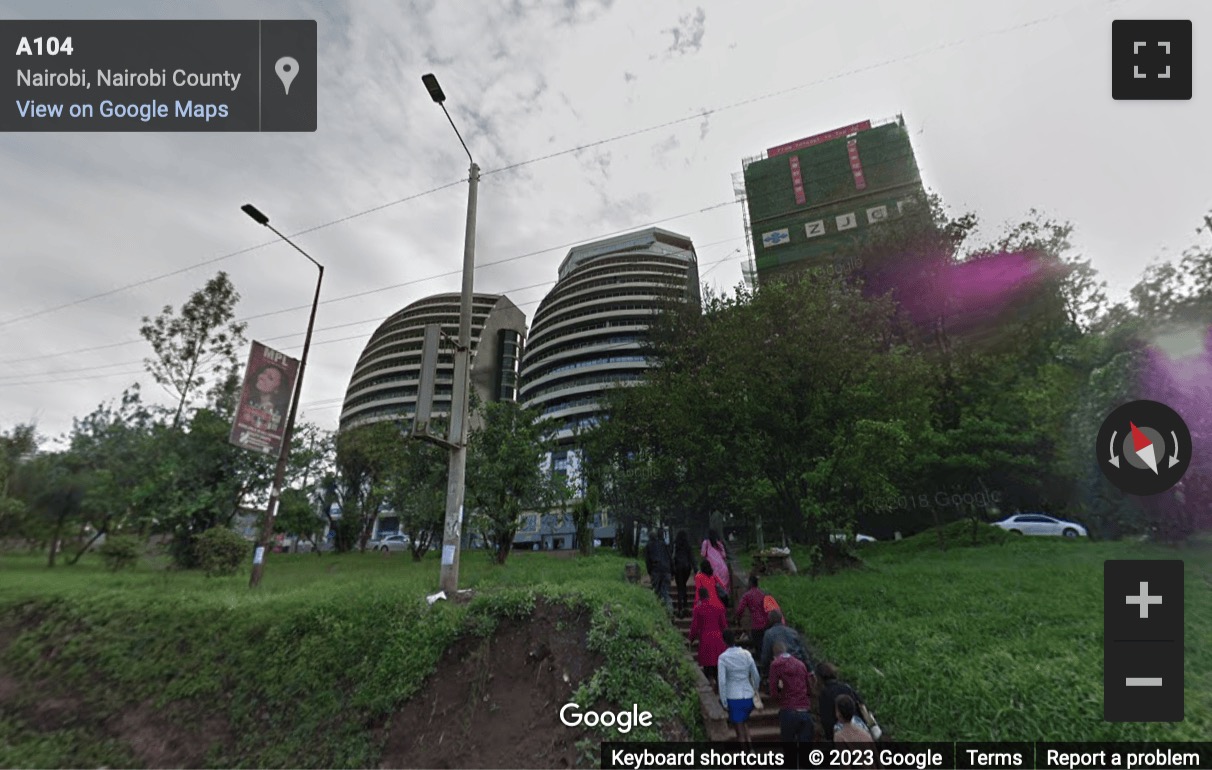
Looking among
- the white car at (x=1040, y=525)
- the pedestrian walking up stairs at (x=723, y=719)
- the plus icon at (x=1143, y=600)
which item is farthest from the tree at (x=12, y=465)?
the white car at (x=1040, y=525)

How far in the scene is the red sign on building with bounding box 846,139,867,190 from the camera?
50.3m

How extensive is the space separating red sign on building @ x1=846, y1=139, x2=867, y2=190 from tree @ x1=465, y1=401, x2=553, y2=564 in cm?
4726

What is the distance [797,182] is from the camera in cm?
5181

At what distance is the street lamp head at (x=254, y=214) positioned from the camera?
12.4 metres

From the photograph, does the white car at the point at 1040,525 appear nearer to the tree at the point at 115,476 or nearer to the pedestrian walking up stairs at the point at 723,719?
the pedestrian walking up stairs at the point at 723,719

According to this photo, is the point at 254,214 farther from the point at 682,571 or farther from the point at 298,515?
the point at 298,515

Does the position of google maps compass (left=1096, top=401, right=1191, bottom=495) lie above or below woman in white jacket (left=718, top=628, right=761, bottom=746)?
above

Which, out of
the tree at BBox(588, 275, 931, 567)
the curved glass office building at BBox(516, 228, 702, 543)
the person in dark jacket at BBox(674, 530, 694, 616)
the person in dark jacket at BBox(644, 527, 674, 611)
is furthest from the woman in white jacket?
the curved glass office building at BBox(516, 228, 702, 543)

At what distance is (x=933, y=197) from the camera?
30.7 metres

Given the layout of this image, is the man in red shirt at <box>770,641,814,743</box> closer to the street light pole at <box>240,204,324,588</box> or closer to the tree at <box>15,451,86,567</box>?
the street light pole at <box>240,204,324,588</box>

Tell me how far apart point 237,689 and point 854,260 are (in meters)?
34.3

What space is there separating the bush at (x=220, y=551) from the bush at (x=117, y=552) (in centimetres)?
364

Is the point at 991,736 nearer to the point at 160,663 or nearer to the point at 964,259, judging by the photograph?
the point at 160,663

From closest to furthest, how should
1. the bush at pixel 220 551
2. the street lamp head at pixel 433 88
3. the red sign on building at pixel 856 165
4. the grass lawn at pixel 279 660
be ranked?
the grass lawn at pixel 279 660 → the street lamp head at pixel 433 88 → the bush at pixel 220 551 → the red sign on building at pixel 856 165
